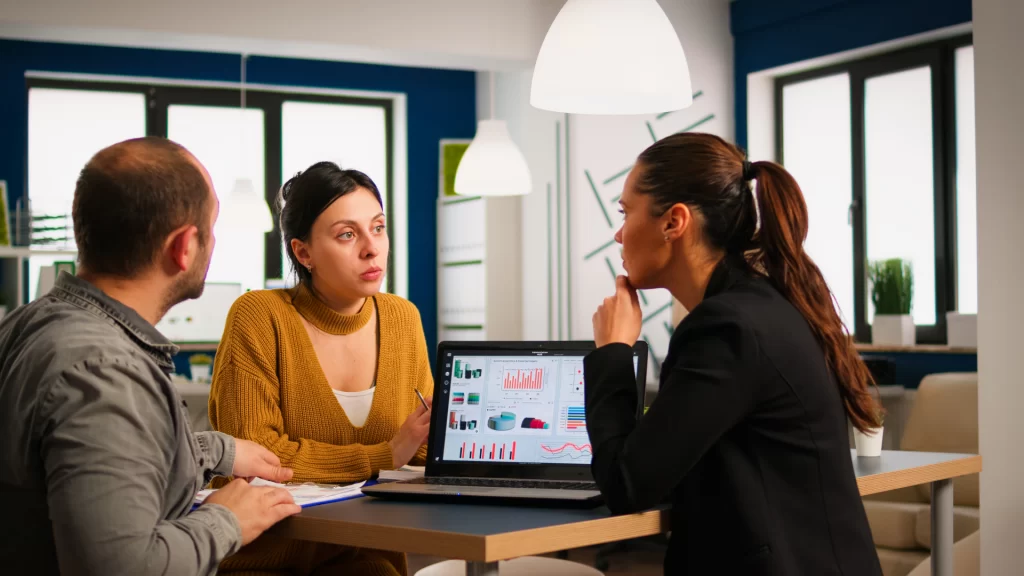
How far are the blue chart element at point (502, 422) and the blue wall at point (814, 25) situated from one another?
3772mm

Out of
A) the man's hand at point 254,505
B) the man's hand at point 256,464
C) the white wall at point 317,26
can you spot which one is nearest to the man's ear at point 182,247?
the man's hand at point 254,505

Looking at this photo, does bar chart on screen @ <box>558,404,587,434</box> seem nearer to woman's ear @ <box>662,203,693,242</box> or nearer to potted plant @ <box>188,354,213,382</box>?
woman's ear @ <box>662,203,693,242</box>

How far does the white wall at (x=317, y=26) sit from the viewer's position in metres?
4.52

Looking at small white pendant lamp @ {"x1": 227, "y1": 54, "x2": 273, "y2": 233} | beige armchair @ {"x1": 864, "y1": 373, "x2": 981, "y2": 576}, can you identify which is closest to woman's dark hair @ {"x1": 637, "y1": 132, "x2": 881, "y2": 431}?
beige armchair @ {"x1": 864, "y1": 373, "x2": 981, "y2": 576}

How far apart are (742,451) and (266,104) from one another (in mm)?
6460

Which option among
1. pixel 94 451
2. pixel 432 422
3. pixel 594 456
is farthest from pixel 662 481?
pixel 94 451

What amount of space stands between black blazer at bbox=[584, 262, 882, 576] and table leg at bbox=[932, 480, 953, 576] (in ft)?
2.31

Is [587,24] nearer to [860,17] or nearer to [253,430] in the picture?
[253,430]

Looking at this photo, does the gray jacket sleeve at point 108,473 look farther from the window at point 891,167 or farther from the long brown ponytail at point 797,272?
the window at point 891,167

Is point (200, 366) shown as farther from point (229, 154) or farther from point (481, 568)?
point (481, 568)

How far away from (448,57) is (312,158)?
2806 mm

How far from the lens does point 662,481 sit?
1.48 meters

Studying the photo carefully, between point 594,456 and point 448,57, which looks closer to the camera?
point 594,456

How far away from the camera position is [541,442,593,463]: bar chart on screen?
1.83 m
